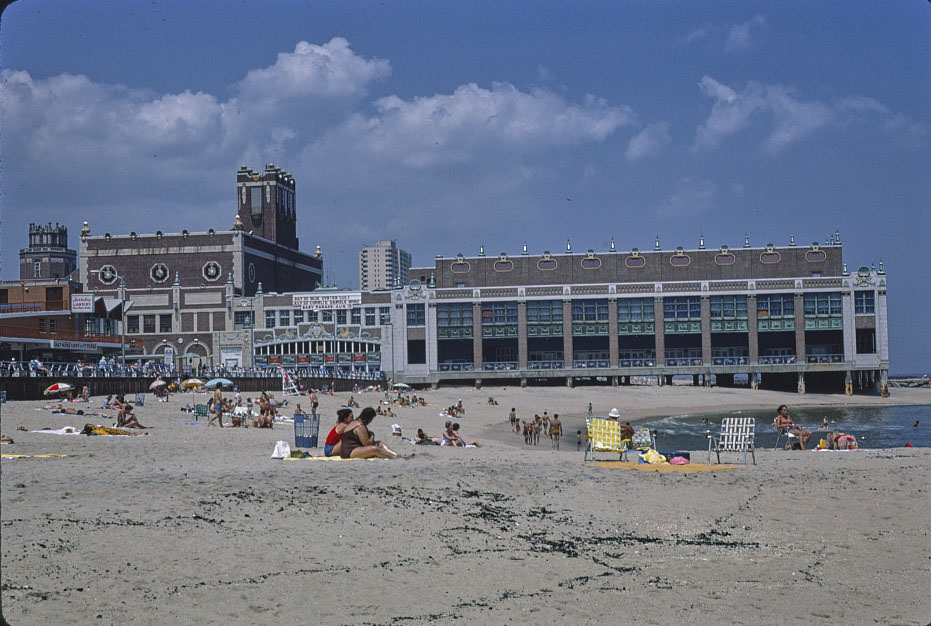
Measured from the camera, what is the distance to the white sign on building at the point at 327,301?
3676 inches

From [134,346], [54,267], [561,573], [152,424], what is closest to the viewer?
[561,573]

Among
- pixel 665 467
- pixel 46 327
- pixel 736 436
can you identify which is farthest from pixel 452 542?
pixel 46 327

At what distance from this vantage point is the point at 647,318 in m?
90.3

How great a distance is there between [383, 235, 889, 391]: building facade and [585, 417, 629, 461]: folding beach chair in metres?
67.9

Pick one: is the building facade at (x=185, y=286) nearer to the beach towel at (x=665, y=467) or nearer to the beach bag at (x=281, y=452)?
the beach bag at (x=281, y=452)

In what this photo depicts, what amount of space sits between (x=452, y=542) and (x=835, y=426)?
146ft

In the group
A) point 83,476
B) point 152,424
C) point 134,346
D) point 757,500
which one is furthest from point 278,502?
point 134,346

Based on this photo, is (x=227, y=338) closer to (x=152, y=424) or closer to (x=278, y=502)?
(x=152, y=424)

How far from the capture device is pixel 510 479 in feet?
55.4

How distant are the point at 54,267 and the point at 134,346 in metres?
72.7

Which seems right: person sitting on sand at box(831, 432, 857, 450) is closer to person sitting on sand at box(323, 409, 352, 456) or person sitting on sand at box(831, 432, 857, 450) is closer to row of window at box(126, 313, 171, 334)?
person sitting on sand at box(323, 409, 352, 456)

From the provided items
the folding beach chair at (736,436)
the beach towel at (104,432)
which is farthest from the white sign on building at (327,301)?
the folding beach chair at (736,436)

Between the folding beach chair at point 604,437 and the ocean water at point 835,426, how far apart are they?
1516cm

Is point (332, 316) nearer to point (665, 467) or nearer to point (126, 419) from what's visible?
point (126, 419)
